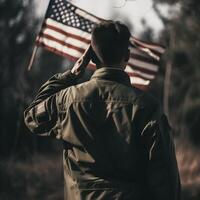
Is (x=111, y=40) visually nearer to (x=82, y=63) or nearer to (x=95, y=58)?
(x=95, y=58)

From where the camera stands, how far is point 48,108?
4414 millimetres

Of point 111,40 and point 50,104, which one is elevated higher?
point 111,40

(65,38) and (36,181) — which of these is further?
(36,181)

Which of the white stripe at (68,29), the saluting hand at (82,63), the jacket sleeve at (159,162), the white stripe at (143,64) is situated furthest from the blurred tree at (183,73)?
the jacket sleeve at (159,162)

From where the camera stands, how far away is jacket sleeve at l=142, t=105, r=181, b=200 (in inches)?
159

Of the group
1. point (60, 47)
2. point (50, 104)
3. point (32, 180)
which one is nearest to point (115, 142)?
point (50, 104)

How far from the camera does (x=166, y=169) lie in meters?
4.04

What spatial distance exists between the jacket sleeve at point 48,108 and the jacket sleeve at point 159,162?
0.59m

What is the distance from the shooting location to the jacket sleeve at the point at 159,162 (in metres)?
4.04

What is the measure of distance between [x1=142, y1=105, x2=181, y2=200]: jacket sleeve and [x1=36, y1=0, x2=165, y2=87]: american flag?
4.28m

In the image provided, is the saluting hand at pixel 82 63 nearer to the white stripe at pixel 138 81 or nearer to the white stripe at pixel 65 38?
the white stripe at pixel 65 38

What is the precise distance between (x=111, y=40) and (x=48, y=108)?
0.56 meters

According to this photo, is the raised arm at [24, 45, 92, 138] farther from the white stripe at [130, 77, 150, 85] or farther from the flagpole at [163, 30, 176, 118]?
the flagpole at [163, 30, 176, 118]

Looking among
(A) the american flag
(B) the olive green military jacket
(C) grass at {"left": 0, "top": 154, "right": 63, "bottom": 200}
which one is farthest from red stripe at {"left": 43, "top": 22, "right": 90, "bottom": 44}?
(C) grass at {"left": 0, "top": 154, "right": 63, "bottom": 200}
